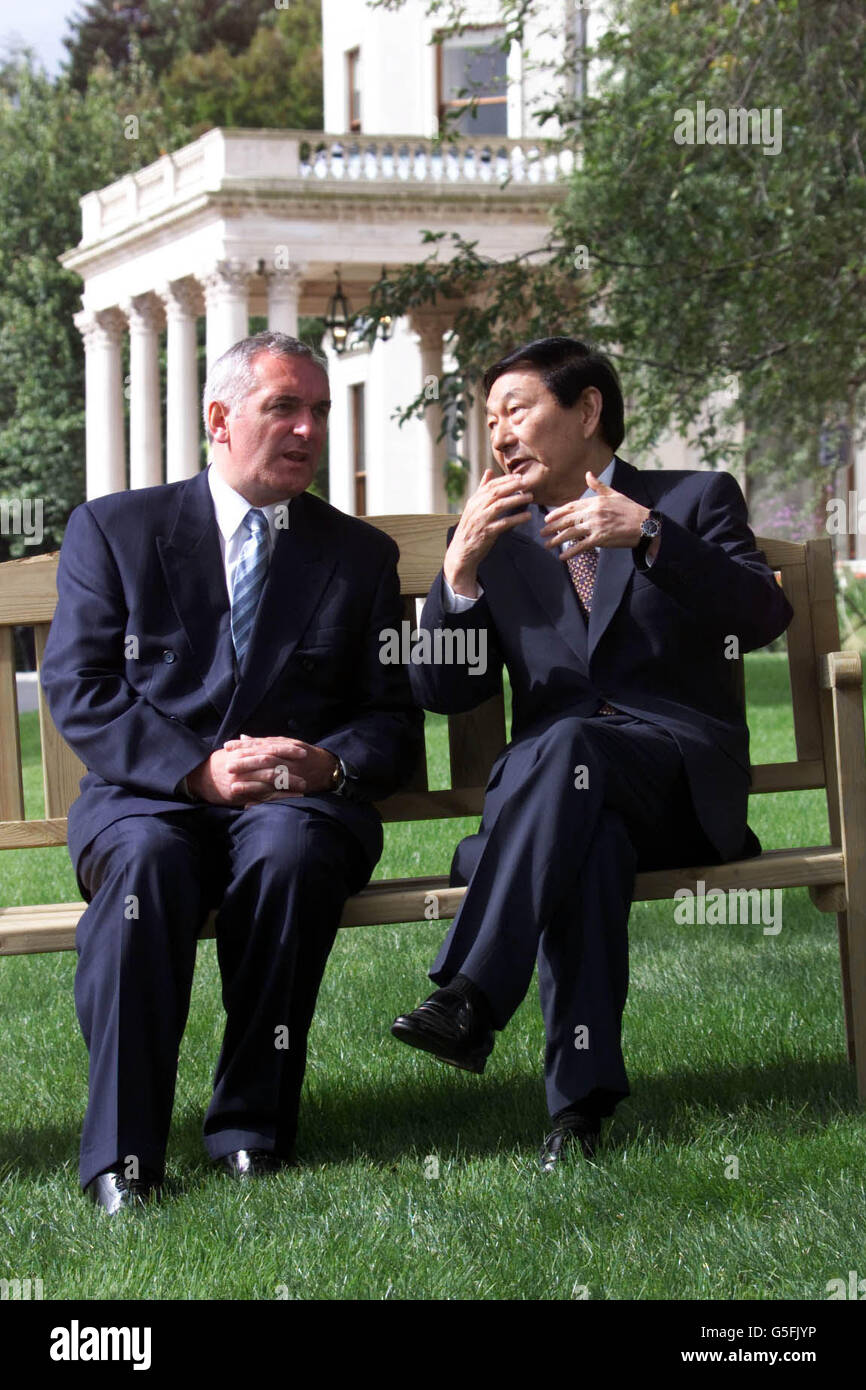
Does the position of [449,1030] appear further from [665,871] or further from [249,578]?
[249,578]

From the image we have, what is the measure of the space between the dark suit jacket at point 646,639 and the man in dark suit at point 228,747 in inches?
10.2

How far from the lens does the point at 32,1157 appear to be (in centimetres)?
434

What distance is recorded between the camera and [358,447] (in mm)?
40594

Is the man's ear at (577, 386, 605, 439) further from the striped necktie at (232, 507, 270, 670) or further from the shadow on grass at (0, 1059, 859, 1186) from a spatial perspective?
the shadow on grass at (0, 1059, 859, 1186)

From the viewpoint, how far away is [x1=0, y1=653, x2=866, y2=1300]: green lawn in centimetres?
348

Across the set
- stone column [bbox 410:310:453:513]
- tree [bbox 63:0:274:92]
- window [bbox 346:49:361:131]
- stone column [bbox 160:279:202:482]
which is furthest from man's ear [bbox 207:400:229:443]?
tree [bbox 63:0:274:92]

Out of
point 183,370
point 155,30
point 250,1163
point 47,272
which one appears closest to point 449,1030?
point 250,1163

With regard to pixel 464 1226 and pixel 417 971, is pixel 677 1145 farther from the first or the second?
pixel 417 971

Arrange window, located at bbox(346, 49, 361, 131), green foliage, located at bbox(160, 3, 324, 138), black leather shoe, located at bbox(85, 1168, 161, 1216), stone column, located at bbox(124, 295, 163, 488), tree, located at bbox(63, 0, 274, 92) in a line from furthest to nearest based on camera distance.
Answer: tree, located at bbox(63, 0, 274, 92), green foliage, located at bbox(160, 3, 324, 138), window, located at bbox(346, 49, 361, 131), stone column, located at bbox(124, 295, 163, 488), black leather shoe, located at bbox(85, 1168, 161, 1216)

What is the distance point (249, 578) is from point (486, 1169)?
1.55m

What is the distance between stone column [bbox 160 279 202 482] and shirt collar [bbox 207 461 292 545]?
29.3 metres

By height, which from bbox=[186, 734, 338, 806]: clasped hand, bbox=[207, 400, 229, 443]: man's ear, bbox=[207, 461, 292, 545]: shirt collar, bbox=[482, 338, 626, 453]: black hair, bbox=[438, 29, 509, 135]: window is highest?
bbox=[438, 29, 509, 135]: window

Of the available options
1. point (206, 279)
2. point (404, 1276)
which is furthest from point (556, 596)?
point (206, 279)

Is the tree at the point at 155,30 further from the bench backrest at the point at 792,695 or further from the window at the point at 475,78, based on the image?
the bench backrest at the point at 792,695
